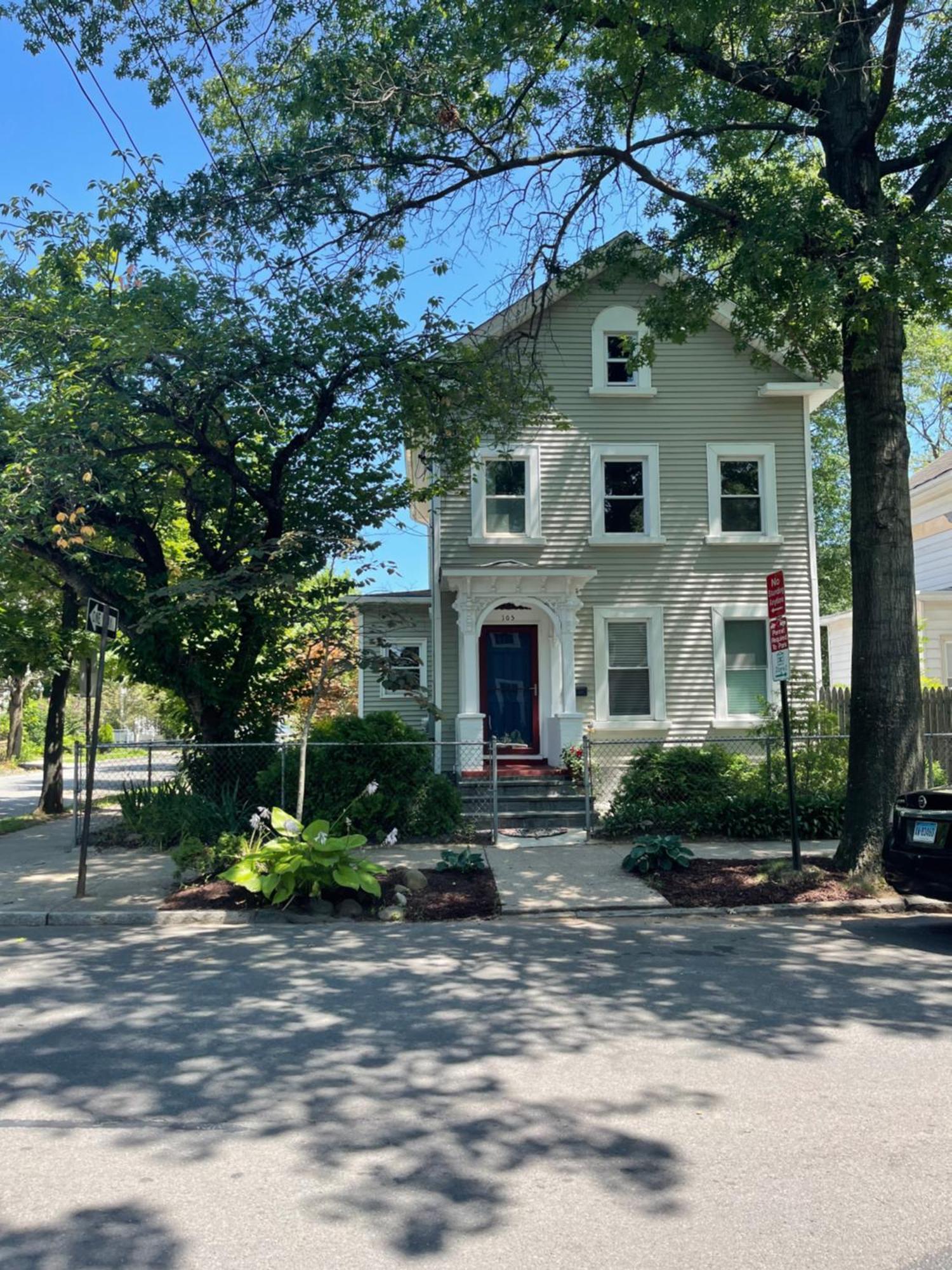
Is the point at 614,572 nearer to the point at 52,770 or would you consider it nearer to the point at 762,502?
the point at 762,502

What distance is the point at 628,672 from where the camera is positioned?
17562 mm

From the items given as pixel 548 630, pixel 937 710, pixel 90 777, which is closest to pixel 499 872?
pixel 90 777

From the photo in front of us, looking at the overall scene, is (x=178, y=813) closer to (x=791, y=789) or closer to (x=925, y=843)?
(x=791, y=789)

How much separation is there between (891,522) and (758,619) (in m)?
7.81

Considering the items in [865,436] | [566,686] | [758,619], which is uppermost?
[865,436]

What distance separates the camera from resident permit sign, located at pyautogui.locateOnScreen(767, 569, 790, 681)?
10219 mm

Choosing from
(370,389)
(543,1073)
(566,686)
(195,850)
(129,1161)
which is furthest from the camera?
(566,686)

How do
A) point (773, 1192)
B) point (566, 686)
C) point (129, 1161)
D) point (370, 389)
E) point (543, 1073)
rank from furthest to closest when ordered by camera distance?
point (566, 686)
point (370, 389)
point (543, 1073)
point (129, 1161)
point (773, 1192)

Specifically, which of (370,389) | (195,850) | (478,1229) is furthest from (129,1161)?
(370,389)

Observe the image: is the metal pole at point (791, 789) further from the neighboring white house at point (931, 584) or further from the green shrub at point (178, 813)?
the neighboring white house at point (931, 584)

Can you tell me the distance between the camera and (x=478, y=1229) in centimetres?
352

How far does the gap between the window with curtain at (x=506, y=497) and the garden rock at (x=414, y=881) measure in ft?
26.7

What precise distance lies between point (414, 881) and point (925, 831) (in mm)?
4986

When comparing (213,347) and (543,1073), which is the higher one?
(213,347)
